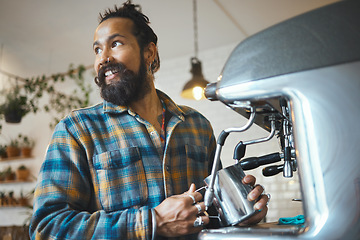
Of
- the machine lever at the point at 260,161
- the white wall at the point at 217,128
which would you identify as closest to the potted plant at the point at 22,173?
the white wall at the point at 217,128

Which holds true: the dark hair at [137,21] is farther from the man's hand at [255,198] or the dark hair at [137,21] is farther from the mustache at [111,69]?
the man's hand at [255,198]

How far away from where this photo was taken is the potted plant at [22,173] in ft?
17.4

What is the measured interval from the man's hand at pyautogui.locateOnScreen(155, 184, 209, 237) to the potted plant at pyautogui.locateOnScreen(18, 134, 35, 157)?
5067 millimetres

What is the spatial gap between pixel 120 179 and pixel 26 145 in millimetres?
5053

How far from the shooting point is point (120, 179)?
99 cm

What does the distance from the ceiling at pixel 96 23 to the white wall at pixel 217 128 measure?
0.13 metres

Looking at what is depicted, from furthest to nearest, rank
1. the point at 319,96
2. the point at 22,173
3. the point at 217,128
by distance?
the point at 22,173
the point at 217,128
the point at 319,96

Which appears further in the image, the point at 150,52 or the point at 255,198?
the point at 150,52

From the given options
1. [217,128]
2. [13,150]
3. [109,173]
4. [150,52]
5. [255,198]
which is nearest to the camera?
[255,198]

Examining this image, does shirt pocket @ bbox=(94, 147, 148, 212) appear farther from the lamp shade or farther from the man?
the lamp shade

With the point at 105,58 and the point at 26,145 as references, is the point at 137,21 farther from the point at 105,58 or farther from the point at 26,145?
the point at 26,145

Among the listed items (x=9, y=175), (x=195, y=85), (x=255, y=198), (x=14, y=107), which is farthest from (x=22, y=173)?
(x=255, y=198)

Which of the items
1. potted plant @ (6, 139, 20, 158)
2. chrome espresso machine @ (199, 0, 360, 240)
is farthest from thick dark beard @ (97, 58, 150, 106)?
potted plant @ (6, 139, 20, 158)

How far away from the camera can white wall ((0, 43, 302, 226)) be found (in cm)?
341
